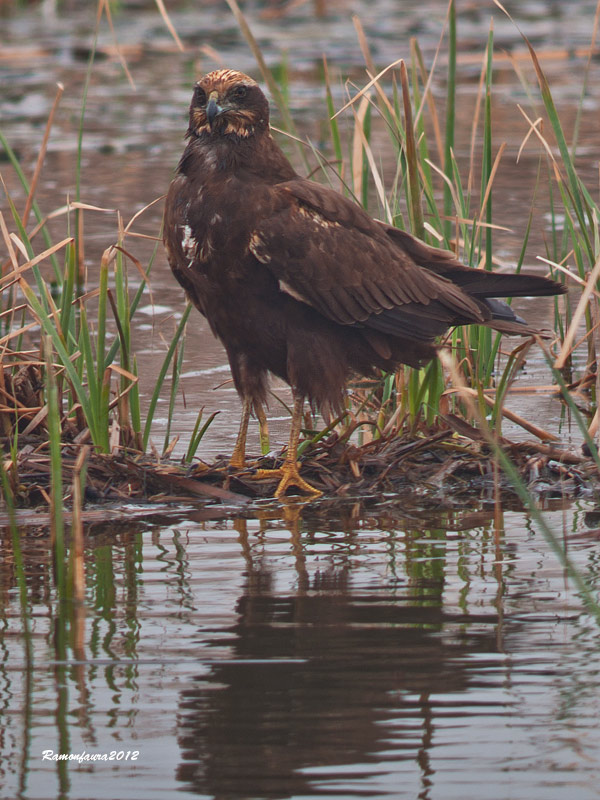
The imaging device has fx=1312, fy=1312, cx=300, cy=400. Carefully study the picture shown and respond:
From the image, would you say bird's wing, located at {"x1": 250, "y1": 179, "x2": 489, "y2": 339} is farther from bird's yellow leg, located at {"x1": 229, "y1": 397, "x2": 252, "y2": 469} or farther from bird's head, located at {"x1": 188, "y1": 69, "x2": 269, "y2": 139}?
bird's yellow leg, located at {"x1": 229, "y1": 397, "x2": 252, "y2": 469}

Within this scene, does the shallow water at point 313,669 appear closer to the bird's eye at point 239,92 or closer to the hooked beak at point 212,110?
the hooked beak at point 212,110

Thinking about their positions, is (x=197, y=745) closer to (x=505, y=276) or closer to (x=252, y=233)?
(x=252, y=233)

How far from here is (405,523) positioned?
392cm

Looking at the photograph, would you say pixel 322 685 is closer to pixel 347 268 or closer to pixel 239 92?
pixel 347 268

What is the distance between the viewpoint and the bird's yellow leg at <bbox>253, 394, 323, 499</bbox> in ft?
13.9

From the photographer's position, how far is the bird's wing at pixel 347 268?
410 cm

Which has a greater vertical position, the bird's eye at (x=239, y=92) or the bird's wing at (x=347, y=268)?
the bird's eye at (x=239, y=92)

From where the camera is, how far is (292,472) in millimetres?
4242

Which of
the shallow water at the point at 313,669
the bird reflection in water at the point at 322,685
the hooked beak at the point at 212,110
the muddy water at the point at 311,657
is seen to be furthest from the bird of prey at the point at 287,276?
the bird reflection in water at the point at 322,685

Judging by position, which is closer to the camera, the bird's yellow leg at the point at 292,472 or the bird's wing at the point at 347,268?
the bird's wing at the point at 347,268

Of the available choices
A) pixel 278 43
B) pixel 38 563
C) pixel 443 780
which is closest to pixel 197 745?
pixel 443 780

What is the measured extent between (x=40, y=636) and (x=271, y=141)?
1984 millimetres

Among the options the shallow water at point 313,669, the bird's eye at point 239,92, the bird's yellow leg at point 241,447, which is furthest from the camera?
the bird's yellow leg at point 241,447

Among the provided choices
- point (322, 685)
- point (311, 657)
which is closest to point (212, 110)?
point (311, 657)
